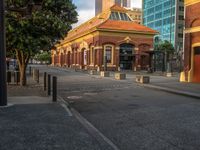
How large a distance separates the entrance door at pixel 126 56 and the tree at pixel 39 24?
128ft

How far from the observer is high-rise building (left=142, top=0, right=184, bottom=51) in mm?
117438

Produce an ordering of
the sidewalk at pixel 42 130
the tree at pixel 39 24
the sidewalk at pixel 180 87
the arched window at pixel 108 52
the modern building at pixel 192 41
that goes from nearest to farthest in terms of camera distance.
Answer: the sidewalk at pixel 42 130, the sidewalk at pixel 180 87, the tree at pixel 39 24, the modern building at pixel 192 41, the arched window at pixel 108 52

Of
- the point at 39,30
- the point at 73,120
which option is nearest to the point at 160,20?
the point at 39,30

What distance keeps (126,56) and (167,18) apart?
217 ft

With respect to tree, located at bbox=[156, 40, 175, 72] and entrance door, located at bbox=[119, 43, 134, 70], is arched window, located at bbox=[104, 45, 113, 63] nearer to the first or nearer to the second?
entrance door, located at bbox=[119, 43, 134, 70]

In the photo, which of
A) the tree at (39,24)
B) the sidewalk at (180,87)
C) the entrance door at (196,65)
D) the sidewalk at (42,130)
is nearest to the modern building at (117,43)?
the entrance door at (196,65)

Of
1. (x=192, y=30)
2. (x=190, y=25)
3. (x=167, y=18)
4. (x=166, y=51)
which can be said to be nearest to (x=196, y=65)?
(x=192, y=30)

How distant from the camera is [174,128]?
905 cm

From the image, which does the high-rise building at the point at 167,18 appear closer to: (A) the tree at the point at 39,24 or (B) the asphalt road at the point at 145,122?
(A) the tree at the point at 39,24

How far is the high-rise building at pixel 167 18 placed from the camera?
11744 cm

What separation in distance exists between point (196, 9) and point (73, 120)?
65.4 ft

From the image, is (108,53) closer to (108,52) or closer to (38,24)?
(108,52)

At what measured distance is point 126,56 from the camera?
5981 cm

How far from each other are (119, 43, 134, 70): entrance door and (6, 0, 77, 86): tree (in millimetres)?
39132
